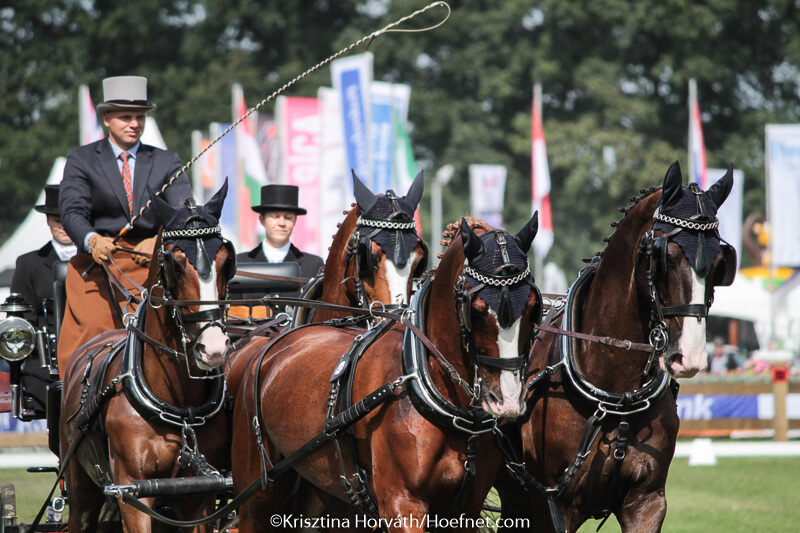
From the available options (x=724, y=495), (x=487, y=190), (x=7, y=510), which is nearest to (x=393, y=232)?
(x=7, y=510)

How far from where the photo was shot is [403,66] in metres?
41.9

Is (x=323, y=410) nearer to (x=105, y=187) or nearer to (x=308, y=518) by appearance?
(x=308, y=518)

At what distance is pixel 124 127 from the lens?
6.20 metres

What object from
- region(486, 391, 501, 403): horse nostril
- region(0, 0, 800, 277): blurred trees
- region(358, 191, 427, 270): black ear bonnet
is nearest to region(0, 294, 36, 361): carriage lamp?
region(358, 191, 427, 270): black ear bonnet

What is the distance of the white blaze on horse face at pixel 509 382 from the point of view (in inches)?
156

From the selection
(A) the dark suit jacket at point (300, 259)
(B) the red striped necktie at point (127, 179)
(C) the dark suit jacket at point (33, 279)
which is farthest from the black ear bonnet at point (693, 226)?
(C) the dark suit jacket at point (33, 279)

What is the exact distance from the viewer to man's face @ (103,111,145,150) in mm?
6203

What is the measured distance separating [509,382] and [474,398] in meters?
0.25

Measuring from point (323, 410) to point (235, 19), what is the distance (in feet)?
133

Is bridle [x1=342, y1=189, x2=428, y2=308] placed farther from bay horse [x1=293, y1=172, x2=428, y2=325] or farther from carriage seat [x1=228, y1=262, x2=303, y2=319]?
carriage seat [x1=228, y1=262, x2=303, y2=319]

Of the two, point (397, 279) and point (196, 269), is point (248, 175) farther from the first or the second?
point (196, 269)

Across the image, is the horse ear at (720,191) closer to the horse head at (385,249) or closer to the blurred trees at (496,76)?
the horse head at (385,249)

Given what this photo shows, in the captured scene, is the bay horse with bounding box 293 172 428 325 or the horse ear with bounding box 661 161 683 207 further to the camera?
the bay horse with bounding box 293 172 428 325

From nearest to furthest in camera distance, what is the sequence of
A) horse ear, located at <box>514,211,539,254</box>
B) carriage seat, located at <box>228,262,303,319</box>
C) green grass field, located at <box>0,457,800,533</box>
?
horse ear, located at <box>514,211,539,254</box>, carriage seat, located at <box>228,262,303,319</box>, green grass field, located at <box>0,457,800,533</box>
